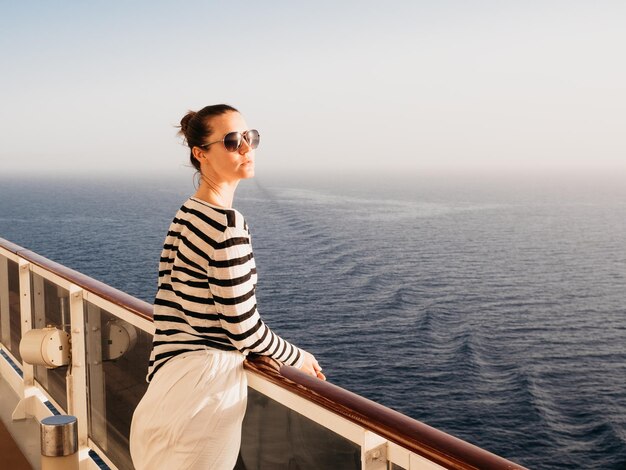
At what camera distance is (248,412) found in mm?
1603

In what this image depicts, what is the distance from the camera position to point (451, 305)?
4569 cm

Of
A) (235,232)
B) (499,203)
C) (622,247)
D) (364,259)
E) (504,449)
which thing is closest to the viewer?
(235,232)

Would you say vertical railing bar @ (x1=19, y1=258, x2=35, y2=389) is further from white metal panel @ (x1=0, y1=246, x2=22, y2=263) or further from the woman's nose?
the woman's nose

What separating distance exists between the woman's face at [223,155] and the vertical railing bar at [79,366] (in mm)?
1215

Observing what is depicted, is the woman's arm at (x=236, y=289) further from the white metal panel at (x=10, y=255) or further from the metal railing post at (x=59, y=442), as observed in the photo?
the white metal panel at (x=10, y=255)

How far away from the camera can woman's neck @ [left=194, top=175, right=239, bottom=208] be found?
1.55 meters

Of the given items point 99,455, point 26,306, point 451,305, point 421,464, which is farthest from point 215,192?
point 451,305

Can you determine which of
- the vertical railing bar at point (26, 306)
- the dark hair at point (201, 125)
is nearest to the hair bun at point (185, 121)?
the dark hair at point (201, 125)

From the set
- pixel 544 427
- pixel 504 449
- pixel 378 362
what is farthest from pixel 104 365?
pixel 378 362

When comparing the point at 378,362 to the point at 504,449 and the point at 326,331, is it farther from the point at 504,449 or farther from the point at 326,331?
the point at 504,449

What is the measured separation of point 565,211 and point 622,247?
36.7 meters

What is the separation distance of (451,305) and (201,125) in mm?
45511

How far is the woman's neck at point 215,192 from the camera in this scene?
1549 millimetres

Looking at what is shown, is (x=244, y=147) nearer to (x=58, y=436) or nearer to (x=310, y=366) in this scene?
(x=310, y=366)
